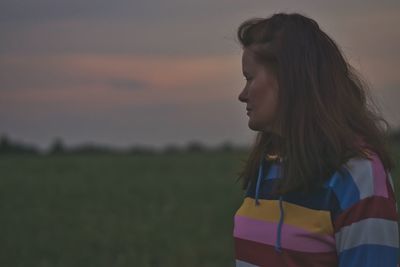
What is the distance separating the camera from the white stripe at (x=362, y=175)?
6.78 feet

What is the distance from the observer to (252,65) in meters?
2.26

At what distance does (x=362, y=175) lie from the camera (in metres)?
2.09

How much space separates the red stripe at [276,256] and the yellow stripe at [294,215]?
6 centimetres

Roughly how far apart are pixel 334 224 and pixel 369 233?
0.09 metres

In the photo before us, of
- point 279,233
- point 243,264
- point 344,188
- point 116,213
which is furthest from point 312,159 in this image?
point 116,213

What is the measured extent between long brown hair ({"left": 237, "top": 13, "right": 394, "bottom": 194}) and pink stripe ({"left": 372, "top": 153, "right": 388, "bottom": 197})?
0.10 ft

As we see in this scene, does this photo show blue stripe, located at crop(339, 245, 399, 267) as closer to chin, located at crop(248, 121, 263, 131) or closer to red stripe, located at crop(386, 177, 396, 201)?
red stripe, located at crop(386, 177, 396, 201)

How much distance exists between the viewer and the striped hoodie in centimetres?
207

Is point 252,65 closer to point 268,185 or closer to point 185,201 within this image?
point 268,185

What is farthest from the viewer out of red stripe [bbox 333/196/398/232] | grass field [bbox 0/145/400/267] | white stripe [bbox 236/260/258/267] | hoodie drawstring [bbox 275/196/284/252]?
grass field [bbox 0/145/400/267]

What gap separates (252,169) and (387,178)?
1.52 ft

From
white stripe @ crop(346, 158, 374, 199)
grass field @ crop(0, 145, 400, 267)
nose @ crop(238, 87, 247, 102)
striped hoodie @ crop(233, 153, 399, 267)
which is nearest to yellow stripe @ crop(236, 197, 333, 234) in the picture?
striped hoodie @ crop(233, 153, 399, 267)

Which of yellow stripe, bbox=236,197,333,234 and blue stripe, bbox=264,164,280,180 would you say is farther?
blue stripe, bbox=264,164,280,180

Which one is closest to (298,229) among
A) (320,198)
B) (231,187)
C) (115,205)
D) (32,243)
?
(320,198)
